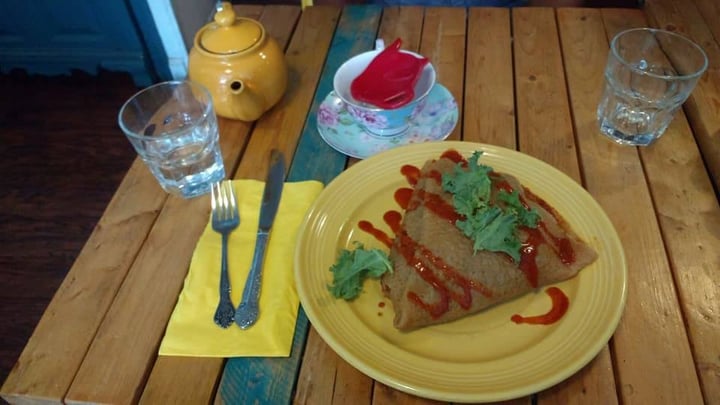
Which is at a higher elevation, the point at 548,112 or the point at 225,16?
the point at 225,16

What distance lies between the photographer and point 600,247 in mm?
700

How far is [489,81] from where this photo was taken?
3.42ft

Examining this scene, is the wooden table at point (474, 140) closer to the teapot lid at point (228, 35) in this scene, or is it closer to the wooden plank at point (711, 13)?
the wooden plank at point (711, 13)

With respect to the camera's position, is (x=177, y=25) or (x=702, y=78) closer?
(x=702, y=78)

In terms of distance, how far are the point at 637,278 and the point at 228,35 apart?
29.7 inches

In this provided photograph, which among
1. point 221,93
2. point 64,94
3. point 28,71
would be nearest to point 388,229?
point 221,93

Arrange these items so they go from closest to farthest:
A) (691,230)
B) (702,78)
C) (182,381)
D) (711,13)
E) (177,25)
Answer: (182,381) → (691,230) → (702,78) → (711,13) → (177,25)

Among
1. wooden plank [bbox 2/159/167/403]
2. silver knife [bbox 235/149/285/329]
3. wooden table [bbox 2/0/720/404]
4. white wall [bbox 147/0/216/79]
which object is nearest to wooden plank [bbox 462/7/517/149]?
wooden table [bbox 2/0/720/404]

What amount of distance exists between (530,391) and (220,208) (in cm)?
50

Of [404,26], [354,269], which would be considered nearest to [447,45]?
[404,26]

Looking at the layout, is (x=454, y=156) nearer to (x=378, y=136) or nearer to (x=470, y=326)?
(x=378, y=136)

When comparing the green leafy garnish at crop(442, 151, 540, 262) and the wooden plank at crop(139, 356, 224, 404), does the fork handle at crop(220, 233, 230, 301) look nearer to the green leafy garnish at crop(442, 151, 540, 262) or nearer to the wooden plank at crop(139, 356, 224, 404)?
the wooden plank at crop(139, 356, 224, 404)

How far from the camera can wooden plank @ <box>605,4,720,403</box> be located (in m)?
0.64

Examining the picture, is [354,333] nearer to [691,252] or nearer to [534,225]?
[534,225]
